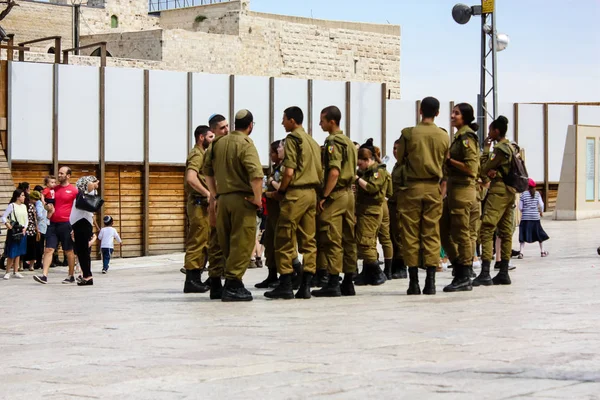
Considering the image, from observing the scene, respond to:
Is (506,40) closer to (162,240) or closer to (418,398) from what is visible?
(162,240)

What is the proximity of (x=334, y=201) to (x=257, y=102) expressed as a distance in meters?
15.7

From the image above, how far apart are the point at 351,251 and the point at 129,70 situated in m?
14.2

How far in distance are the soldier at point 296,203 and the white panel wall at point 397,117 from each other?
719 inches

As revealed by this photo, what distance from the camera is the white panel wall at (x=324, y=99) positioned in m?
28.1

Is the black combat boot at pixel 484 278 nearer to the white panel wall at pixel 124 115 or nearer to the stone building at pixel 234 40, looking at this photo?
the white panel wall at pixel 124 115

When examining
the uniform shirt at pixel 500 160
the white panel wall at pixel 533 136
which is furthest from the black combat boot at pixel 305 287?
the white panel wall at pixel 533 136

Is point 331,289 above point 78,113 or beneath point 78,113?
→ beneath

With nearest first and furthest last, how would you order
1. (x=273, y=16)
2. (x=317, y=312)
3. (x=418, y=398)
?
(x=418, y=398)
(x=317, y=312)
(x=273, y=16)

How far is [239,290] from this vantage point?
36.4ft

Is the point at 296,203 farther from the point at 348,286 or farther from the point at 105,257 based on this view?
the point at 105,257

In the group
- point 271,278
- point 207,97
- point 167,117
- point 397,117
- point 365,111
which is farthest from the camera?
point 397,117

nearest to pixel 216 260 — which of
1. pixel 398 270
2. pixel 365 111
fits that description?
pixel 398 270

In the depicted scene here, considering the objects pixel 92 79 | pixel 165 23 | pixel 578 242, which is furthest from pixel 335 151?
pixel 165 23

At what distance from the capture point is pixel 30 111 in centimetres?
2331
